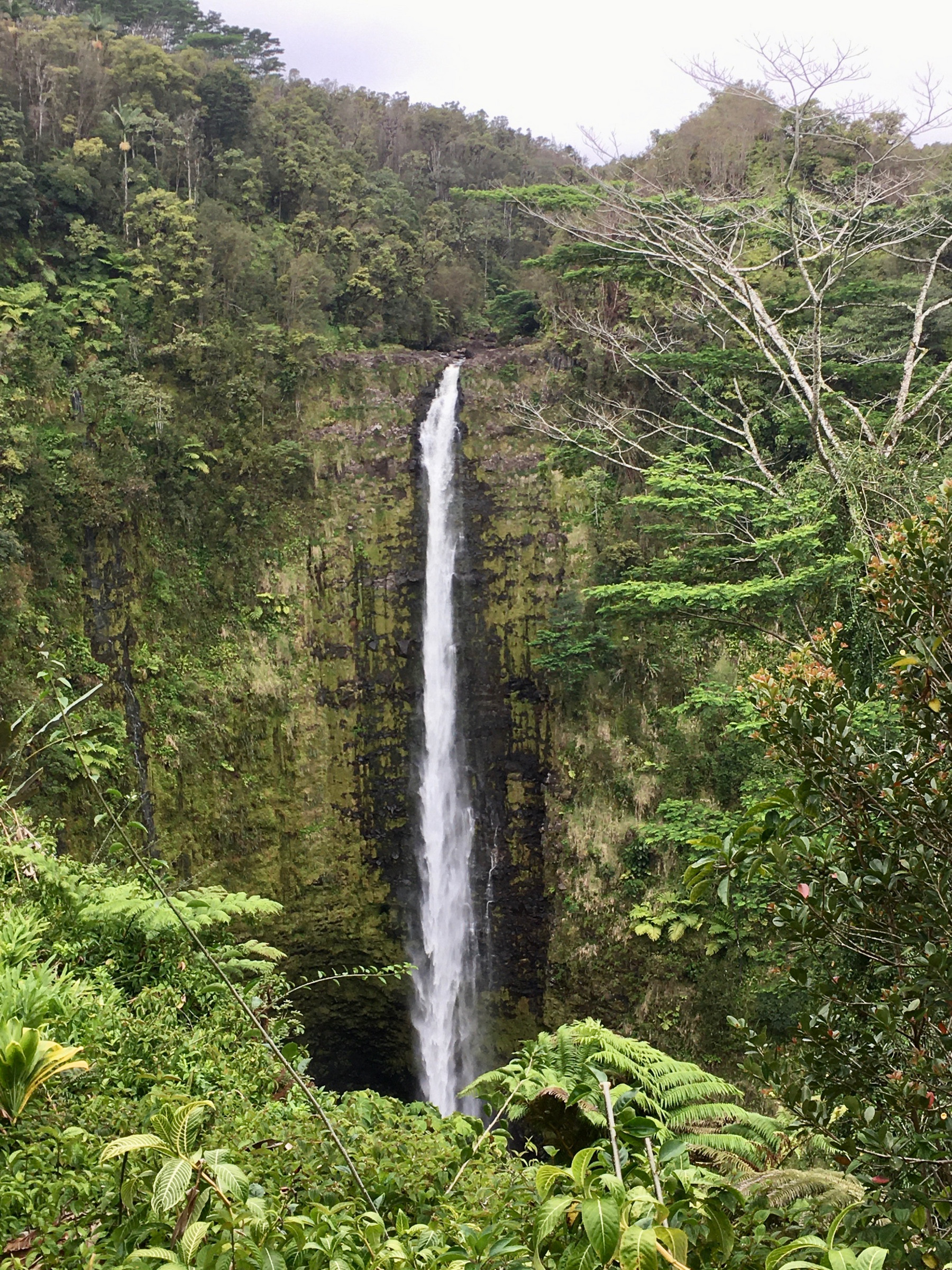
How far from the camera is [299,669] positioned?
15.1m

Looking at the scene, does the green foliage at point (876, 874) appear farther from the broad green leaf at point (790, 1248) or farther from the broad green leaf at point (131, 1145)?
the broad green leaf at point (131, 1145)

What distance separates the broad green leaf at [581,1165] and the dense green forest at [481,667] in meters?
0.09

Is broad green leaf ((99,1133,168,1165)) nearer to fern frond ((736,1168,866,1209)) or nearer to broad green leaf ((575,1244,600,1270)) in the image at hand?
broad green leaf ((575,1244,600,1270))

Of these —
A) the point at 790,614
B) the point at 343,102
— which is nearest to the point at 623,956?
the point at 790,614

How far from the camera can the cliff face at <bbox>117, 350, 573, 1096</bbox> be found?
45.6 ft

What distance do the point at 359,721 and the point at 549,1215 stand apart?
1391 cm

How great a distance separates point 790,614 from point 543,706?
247 inches

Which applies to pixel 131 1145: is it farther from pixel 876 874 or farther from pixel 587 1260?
pixel 876 874

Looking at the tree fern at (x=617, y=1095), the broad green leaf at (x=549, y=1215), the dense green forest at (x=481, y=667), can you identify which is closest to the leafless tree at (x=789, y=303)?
the dense green forest at (x=481, y=667)

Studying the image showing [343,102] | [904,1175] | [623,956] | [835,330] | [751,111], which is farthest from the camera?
[343,102]

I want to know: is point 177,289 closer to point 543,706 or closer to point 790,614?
point 543,706

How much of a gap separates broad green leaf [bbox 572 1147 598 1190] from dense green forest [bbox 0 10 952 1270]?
0.09 m

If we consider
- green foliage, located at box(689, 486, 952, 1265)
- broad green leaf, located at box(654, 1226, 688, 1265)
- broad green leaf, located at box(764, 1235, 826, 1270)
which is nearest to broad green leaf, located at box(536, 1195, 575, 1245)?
broad green leaf, located at box(654, 1226, 688, 1265)

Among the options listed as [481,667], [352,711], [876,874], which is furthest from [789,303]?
[876,874]
